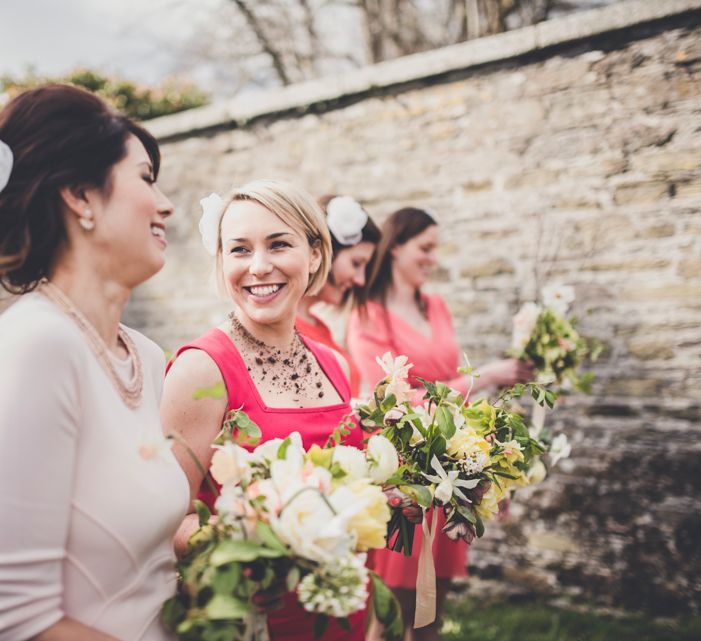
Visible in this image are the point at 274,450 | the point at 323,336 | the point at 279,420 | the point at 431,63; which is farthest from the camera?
the point at 431,63

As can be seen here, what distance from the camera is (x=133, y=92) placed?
8.36 m

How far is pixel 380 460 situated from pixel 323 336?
5.48 feet

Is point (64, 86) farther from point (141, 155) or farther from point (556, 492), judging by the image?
point (556, 492)

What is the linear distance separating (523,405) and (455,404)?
2.70 meters

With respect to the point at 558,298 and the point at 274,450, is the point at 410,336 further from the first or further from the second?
the point at 274,450

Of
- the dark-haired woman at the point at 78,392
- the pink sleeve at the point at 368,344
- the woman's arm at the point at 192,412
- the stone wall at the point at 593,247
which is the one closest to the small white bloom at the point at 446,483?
the woman's arm at the point at 192,412

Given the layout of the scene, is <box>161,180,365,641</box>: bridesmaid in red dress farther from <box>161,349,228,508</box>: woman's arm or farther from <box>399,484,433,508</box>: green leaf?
<box>399,484,433,508</box>: green leaf

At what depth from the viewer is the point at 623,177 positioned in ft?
14.0

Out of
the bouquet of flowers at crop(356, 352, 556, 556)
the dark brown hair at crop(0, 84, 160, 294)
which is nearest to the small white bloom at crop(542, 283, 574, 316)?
the bouquet of flowers at crop(356, 352, 556, 556)

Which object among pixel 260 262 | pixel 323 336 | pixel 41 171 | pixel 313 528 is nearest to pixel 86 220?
pixel 41 171

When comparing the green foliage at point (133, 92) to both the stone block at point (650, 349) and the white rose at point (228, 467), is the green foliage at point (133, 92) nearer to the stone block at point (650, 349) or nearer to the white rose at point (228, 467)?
the stone block at point (650, 349)

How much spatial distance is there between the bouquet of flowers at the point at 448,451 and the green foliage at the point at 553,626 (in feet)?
8.06

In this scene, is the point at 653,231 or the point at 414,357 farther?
the point at 653,231

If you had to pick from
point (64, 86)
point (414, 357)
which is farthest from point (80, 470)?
point (414, 357)
